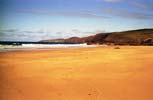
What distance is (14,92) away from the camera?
2.12 metres

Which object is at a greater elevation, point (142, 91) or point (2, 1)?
point (2, 1)

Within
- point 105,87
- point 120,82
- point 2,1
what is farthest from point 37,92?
point 2,1

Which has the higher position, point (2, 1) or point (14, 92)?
point (2, 1)

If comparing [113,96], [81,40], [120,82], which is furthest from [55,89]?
[81,40]

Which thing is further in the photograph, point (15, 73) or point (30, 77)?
point (15, 73)

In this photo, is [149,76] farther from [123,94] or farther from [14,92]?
[14,92]

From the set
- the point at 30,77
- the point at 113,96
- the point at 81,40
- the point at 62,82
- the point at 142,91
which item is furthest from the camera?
the point at 81,40

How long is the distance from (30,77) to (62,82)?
0.42 metres

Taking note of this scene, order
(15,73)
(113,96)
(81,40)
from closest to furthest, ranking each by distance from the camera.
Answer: (113,96) < (15,73) < (81,40)

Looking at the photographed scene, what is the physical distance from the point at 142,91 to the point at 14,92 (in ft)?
3.48

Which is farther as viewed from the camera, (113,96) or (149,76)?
(149,76)

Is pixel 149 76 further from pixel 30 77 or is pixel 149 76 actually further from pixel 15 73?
pixel 15 73

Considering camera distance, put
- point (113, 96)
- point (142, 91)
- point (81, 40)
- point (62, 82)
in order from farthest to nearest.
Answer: point (81, 40) → point (62, 82) → point (142, 91) → point (113, 96)

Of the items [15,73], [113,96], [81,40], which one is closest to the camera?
[113,96]
